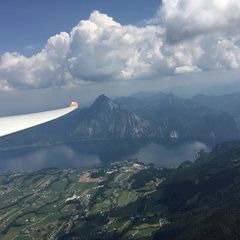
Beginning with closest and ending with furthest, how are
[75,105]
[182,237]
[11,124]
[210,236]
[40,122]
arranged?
1. [11,124]
2. [40,122]
3. [75,105]
4. [210,236]
5. [182,237]

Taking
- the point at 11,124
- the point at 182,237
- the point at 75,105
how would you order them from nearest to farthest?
the point at 11,124, the point at 75,105, the point at 182,237

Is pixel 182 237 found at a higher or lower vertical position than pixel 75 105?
lower

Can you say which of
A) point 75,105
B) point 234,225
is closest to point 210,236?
point 234,225

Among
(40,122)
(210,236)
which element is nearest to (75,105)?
(40,122)

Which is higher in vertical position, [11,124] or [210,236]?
[11,124]

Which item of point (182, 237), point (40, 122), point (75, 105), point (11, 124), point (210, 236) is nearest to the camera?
point (11, 124)

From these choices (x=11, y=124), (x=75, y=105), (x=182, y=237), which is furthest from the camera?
(x=182, y=237)

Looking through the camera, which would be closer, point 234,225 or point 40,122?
point 40,122

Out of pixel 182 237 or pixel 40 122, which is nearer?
pixel 40 122

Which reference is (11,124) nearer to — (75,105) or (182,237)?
(75,105)

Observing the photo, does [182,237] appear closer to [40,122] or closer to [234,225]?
[234,225]
